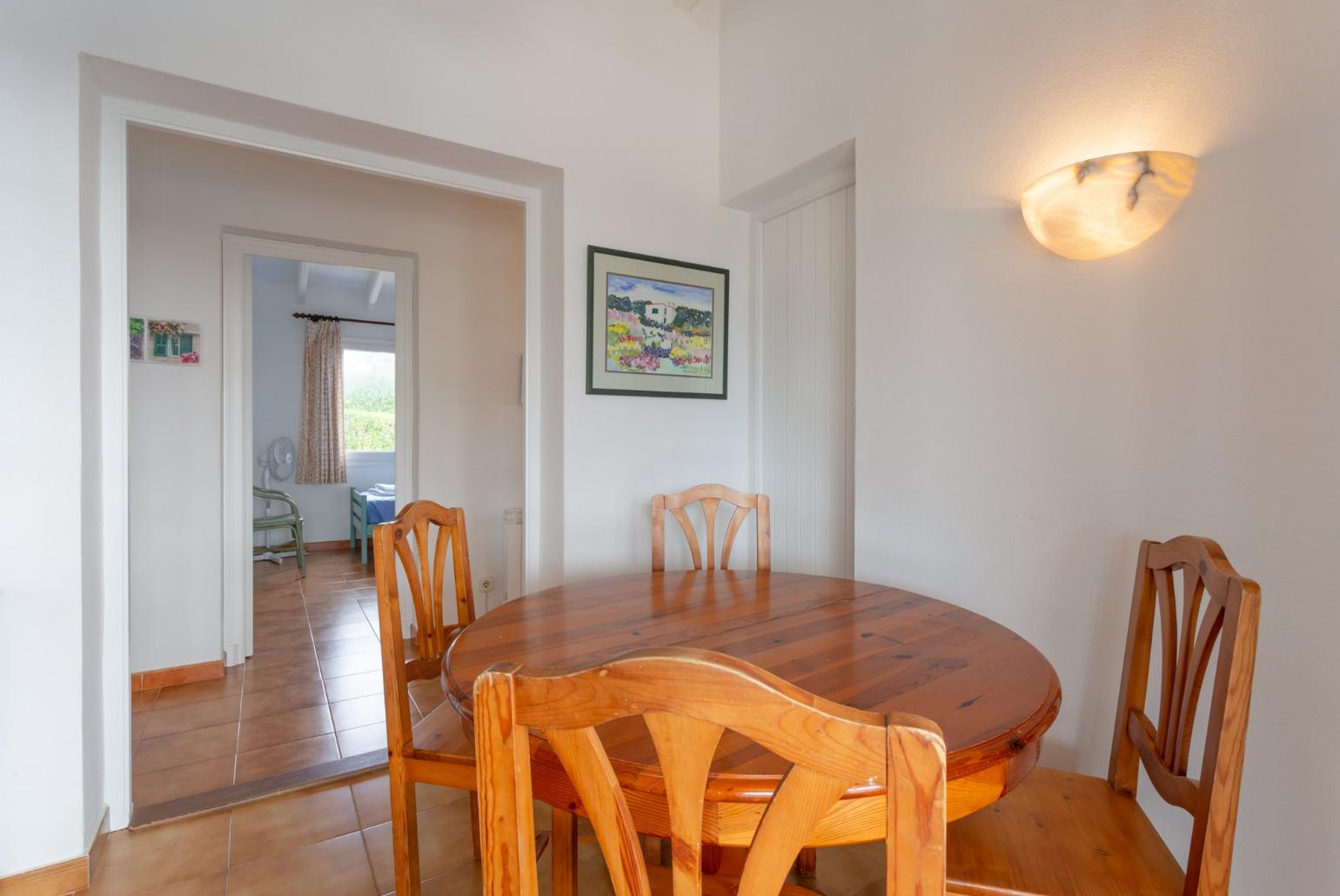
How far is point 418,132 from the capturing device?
2.09 m

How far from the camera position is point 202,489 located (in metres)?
2.89

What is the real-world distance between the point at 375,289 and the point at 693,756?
6298 millimetres

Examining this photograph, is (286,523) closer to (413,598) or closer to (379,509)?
(379,509)

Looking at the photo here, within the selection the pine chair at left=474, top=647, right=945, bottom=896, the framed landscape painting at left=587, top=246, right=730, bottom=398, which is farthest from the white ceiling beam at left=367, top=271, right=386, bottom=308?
the pine chair at left=474, top=647, right=945, bottom=896

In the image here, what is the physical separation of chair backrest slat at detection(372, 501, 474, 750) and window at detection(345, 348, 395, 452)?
5.47 metres

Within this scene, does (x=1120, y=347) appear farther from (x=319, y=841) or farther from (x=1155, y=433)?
(x=319, y=841)

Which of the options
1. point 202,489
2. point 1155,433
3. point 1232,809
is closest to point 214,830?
point 202,489

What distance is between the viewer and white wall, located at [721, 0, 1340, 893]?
3.65ft

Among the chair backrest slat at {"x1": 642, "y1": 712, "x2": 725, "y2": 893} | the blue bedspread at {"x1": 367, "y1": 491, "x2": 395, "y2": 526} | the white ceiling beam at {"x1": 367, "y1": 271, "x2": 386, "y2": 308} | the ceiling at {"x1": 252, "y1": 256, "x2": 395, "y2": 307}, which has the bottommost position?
the blue bedspread at {"x1": 367, "y1": 491, "x2": 395, "y2": 526}

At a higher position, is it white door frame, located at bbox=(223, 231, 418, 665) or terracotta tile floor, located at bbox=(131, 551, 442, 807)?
white door frame, located at bbox=(223, 231, 418, 665)

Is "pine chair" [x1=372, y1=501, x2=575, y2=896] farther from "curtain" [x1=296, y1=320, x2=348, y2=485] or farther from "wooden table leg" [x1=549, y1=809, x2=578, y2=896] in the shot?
"curtain" [x1=296, y1=320, x2=348, y2=485]

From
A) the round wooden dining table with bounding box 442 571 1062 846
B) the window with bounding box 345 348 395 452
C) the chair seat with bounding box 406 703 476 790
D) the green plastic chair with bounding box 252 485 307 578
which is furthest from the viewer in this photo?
the window with bounding box 345 348 395 452

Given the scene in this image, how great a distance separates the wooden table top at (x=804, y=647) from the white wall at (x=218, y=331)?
6.86 ft

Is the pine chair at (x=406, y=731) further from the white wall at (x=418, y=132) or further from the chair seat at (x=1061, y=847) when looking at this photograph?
the white wall at (x=418, y=132)
